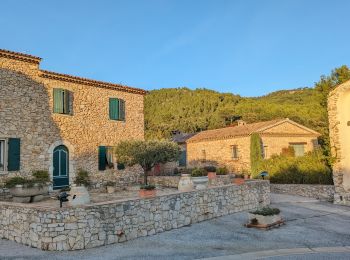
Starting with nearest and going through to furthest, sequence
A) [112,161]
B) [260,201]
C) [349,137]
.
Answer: [260,201] → [349,137] → [112,161]

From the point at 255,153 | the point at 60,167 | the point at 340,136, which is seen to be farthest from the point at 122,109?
the point at 340,136

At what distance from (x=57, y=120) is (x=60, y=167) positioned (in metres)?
2.33

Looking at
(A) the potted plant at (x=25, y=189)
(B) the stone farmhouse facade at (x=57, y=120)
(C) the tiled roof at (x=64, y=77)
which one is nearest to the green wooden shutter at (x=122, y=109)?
(B) the stone farmhouse facade at (x=57, y=120)

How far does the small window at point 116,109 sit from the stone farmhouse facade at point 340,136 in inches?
439

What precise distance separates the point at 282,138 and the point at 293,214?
13.5 metres

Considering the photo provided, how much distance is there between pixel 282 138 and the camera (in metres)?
26.0

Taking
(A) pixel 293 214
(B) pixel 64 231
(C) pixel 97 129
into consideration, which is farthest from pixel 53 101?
(A) pixel 293 214

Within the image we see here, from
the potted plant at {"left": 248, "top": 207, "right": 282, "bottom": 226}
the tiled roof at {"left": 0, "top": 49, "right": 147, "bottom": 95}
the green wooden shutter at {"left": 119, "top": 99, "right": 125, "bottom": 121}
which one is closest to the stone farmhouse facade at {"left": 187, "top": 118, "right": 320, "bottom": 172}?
the tiled roof at {"left": 0, "top": 49, "right": 147, "bottom": 95}

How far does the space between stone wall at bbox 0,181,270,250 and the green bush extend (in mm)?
8427

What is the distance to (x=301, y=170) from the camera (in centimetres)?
1891

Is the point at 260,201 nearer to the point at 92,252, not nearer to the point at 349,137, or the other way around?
the point at 349,137

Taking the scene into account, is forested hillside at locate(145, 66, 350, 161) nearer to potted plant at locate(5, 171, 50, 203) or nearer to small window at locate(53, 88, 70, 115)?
small window at locate(53, 88, 70, 115)

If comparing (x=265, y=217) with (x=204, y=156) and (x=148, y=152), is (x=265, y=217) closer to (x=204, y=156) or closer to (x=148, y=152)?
(x=148, y=152)

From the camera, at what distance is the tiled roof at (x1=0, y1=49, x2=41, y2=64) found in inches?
587
